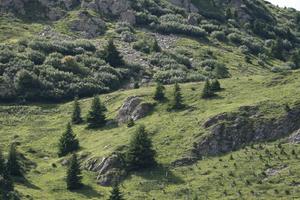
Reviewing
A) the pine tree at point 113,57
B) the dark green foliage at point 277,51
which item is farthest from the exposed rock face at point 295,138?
the dark green foliage at point 277,51

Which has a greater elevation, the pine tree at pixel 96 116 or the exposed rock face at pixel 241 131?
the exposed rock face at pixel 241 131

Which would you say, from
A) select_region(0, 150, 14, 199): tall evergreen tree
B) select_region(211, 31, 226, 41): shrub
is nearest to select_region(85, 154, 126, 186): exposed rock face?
select_region(0, 150, 14, 199): tall evergreen tree

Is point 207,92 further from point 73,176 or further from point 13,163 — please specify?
point 13,163

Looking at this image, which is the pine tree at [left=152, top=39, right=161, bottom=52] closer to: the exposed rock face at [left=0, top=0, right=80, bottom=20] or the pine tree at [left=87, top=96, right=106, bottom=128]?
the exposed rock face at [left=0, top=0, right=80, bottom=20]

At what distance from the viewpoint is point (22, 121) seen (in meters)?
110

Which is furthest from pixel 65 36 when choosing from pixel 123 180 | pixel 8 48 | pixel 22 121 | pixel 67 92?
pixel 123 180

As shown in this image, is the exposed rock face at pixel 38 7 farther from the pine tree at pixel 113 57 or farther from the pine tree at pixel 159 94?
the pine tree at pixel 159 94

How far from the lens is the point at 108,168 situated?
89375 mm

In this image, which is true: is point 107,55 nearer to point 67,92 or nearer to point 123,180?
point 67,92

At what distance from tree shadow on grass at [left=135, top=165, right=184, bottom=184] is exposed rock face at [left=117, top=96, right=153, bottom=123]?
15.9 meters

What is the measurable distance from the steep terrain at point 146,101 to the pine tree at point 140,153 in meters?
1.20

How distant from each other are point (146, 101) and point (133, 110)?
2632 millimetres

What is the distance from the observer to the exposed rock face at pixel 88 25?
15862 centimetres

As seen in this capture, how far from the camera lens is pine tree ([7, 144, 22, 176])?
8588cm
